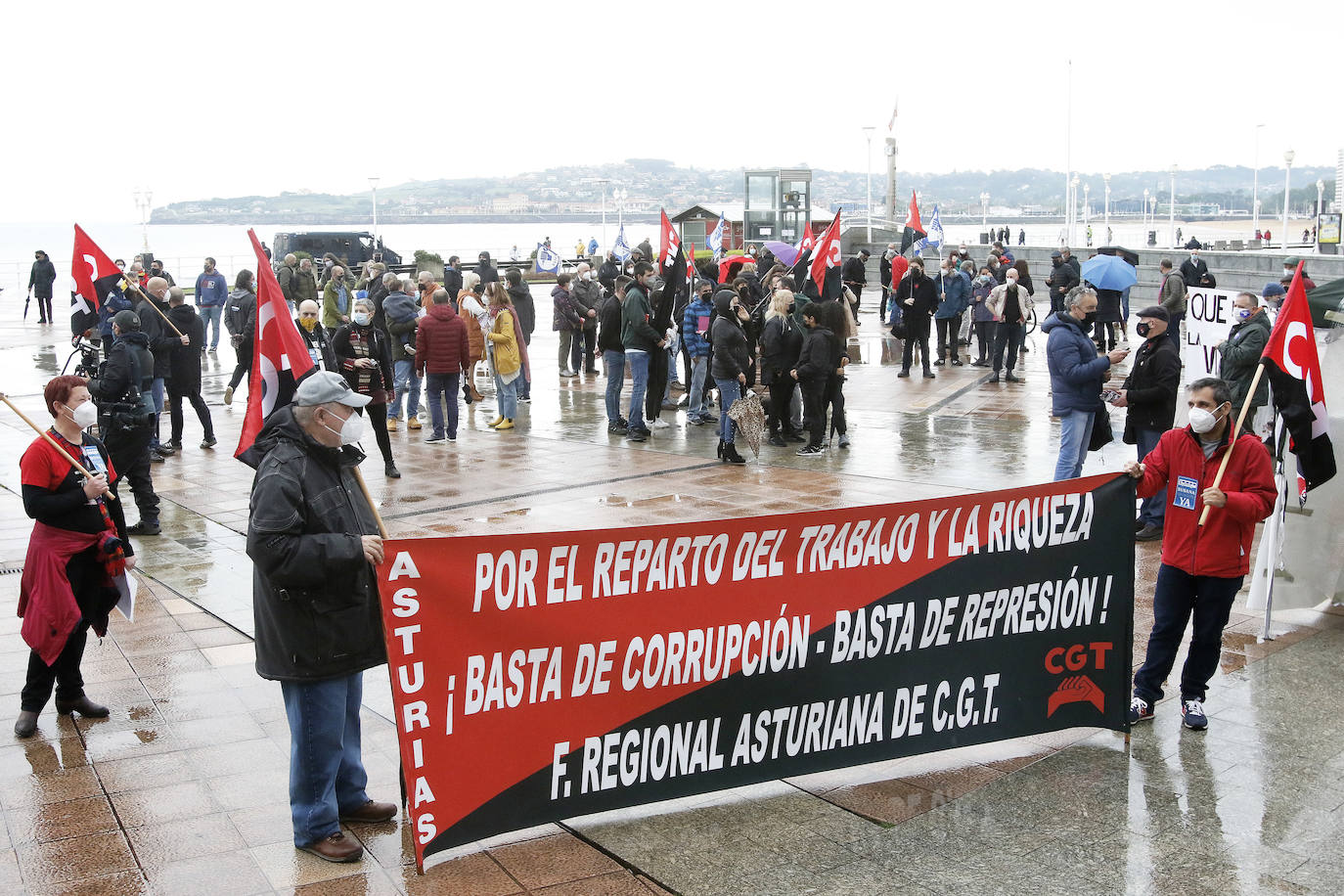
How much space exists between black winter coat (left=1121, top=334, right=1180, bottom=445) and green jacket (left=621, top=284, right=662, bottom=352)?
585 centimetres

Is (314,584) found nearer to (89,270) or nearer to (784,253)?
(89,270)

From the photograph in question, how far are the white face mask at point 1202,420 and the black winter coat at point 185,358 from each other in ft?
35.7

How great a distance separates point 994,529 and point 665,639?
1575 mm

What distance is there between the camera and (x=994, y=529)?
5.30 meters

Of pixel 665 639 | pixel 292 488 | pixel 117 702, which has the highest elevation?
pixel 292 488

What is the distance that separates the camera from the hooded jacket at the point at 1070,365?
9.77 metres

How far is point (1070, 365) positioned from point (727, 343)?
3.86 m

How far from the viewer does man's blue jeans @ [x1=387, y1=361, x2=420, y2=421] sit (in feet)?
49.5

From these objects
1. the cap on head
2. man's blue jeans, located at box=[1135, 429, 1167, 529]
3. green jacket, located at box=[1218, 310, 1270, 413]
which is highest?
the cap on head

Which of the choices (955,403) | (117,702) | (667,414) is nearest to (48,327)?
(667,414)

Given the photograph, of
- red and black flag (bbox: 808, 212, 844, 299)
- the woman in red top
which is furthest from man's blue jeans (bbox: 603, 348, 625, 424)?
the woman in red top

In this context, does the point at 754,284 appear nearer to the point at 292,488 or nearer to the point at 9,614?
the point at 9,614

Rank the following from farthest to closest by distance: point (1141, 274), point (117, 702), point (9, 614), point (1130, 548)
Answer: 1. point (1141, 274)
2. point (9, 614)
3. point (117, 702)
4. point (1130, 548)

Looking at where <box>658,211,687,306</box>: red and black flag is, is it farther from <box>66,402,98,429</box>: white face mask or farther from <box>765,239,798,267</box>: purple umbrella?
<box>66,402,98,429</box>: white face mask
